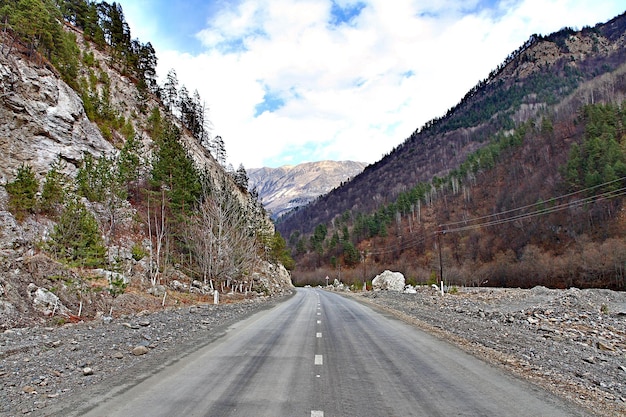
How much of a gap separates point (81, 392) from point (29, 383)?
1302 millimetres

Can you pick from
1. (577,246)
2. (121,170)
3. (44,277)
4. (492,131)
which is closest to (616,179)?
(577,246)

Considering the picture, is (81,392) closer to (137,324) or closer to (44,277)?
(137,324)

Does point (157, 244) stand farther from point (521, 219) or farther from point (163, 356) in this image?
point (521, 219)

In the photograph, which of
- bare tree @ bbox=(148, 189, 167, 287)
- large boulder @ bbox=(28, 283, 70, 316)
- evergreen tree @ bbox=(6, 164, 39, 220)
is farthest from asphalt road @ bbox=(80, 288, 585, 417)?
evergreen tree @ bbox=(6, 164, 39, 220)

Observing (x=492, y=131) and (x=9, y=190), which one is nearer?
(x=9, y=190)

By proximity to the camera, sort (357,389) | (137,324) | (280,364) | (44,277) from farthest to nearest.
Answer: (44,277)
(137,324)
(280,364)
(357,389)

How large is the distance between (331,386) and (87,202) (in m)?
32.8

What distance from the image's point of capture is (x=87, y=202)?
32.5m

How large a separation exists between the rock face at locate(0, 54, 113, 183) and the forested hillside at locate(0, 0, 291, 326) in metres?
0.10

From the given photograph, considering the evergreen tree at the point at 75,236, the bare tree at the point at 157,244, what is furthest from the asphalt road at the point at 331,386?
the bare tree at the point at 157,244

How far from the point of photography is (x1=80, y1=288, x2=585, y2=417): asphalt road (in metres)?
5.28

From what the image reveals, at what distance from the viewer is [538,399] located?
19.3 ft

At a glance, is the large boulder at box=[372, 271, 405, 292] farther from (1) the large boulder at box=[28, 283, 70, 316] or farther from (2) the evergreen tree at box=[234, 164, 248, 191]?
(1) the large boulder at box=[28, 283, 70, 316]

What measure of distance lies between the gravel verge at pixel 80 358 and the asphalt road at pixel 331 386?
588 mm
